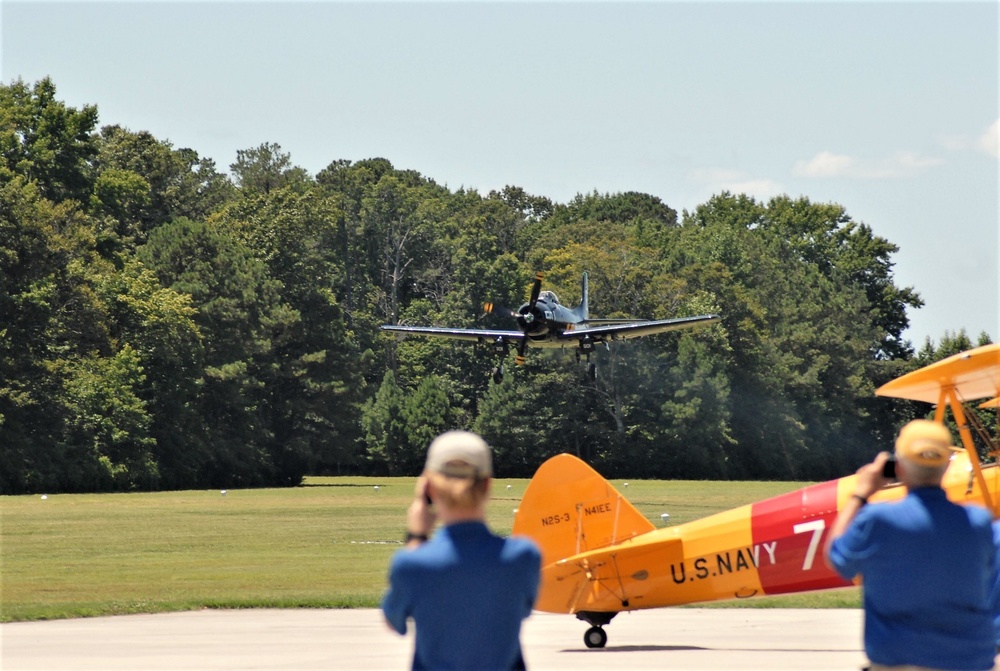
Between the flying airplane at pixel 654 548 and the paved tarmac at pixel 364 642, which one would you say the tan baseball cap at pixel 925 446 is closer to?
the flying airplane at pixel 654 548

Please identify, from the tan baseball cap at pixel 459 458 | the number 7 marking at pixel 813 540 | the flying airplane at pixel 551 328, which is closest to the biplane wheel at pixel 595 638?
the number 7 marking at pixel 813 540

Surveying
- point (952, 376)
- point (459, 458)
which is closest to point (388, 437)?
point (952, 376)

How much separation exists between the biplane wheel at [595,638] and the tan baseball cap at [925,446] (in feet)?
26.4

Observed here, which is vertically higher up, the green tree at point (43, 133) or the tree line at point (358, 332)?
the green tree at point (43, 133)

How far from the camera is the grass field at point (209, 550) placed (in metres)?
18.5

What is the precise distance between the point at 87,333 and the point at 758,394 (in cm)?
4299

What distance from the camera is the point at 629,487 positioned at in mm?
66688

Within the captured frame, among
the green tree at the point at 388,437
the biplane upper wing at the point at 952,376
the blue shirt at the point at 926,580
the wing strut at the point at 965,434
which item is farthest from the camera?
the green tree at the point at 388,437

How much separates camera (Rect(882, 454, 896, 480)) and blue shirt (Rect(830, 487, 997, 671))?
113 millimetres

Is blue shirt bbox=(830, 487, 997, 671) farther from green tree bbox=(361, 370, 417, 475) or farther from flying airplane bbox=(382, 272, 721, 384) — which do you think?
green tree bbox=(361, 370, 417, 475)

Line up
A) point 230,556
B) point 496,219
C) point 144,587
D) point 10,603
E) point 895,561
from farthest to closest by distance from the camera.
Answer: point 496,219 → point 230,556 → point 144,587 → point 10,603 → point 895,561

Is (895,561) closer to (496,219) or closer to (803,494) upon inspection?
(803,494)

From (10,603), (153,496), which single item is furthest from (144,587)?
(153,496)

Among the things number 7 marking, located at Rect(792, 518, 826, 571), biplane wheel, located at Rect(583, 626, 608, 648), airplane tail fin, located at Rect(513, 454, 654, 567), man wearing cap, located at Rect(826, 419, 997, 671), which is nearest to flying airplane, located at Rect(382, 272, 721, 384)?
airplane tail fin, located at Rect(513, 454, 654, 567)
